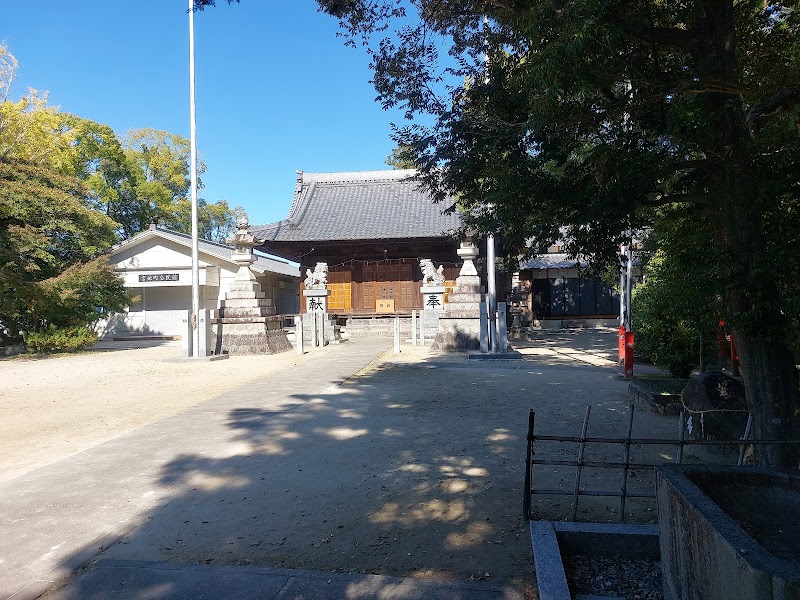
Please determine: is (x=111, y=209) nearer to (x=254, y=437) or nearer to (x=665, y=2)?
(x=254, y=437)

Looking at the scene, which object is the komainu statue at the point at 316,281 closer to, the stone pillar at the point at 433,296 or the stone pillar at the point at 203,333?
the stone pillar at the point at 433,296

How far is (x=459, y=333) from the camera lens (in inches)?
658

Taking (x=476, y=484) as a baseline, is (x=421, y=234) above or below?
above

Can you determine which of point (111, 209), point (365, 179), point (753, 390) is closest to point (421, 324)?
point (365, 179)

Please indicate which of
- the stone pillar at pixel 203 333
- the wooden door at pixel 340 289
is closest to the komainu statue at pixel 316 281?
the wooden door at pixel 340 289

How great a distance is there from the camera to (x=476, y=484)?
459 cm

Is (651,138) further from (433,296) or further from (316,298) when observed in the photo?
(316,298)

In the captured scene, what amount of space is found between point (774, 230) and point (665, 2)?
2635 mm

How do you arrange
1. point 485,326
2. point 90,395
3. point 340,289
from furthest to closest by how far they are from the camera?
1. point 340,289
2. point 485,326
3. point 90,395

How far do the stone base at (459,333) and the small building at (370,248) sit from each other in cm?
683

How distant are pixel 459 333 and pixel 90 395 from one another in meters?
Answer: 10.1

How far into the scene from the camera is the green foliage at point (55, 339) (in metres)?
19.2

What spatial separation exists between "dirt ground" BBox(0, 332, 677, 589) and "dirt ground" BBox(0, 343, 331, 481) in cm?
4

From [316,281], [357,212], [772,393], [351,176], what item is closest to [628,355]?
[772,393]
